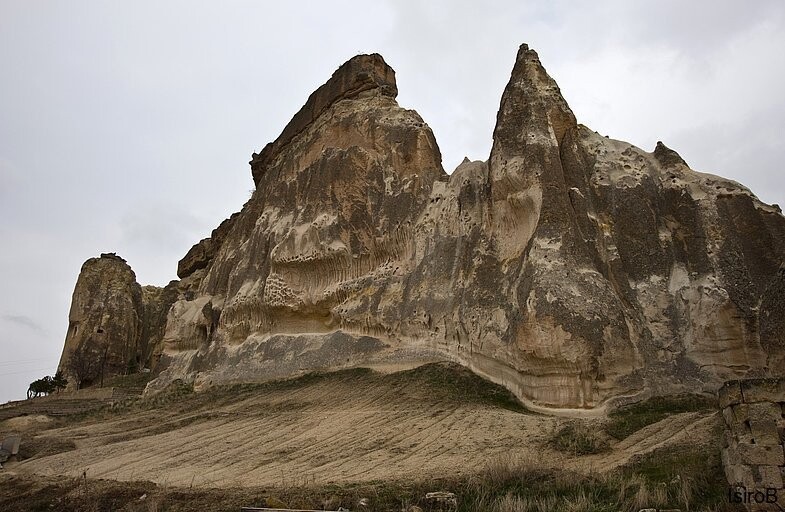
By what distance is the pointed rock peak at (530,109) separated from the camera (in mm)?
15820

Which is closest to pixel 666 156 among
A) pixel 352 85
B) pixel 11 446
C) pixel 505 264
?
pixel 505 264

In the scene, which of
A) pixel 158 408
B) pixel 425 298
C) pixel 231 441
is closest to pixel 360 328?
pixel 425 298

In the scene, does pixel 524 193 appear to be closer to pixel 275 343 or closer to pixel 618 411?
pixel 618 411

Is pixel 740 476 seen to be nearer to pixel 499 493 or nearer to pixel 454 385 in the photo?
pixel 499 493

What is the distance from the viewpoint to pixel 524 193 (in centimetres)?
1502

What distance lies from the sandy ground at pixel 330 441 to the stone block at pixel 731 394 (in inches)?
98.4

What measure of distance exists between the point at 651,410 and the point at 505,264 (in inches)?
190

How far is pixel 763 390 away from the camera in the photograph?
653cm

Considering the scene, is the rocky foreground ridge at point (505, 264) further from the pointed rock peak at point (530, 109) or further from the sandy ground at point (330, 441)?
the sandy ground at point (330, 441)

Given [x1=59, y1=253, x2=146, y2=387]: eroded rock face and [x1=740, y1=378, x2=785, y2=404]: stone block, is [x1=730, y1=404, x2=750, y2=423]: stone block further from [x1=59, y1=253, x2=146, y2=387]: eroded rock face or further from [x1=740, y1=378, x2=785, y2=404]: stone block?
[x1=59, y1=253, x2=146, y2=387]: eroded rock face

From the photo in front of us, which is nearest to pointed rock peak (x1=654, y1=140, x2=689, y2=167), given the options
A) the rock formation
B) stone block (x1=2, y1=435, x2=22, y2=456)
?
stone block (x1=2, y1=435, x2=22, y2=456)

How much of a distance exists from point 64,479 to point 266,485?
4.27m

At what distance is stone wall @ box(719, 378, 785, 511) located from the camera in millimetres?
6211

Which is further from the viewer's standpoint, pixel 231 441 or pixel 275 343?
pixel 275 343
